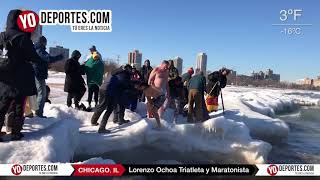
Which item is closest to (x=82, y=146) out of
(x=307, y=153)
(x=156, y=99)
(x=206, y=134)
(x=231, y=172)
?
(x=156, y=99)

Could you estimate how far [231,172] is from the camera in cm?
449

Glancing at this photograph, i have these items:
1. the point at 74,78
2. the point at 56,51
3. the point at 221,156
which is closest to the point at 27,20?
the point at 56,51

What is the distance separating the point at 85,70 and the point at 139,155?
2311 mm

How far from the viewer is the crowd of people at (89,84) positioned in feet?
16.2

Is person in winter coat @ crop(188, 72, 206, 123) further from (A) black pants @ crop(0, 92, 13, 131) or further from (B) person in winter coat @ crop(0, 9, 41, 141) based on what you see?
(A) black pants @ crop(0, 92, 13, 131)

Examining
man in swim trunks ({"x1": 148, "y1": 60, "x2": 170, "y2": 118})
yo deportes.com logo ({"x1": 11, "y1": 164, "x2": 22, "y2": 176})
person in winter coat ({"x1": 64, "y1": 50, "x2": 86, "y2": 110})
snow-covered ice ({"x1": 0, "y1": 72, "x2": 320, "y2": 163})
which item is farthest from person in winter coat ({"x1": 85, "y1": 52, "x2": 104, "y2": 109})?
yo deportes.com logo ({"x1": 11, "y1": 164, "x2": 22, "y2": 176})

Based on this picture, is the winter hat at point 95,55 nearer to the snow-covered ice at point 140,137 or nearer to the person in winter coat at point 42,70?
the snow-covered ice at point 140,137

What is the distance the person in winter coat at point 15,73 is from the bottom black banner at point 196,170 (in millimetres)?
1564

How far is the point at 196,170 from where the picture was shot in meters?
4.48

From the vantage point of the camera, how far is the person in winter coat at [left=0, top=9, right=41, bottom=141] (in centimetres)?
491

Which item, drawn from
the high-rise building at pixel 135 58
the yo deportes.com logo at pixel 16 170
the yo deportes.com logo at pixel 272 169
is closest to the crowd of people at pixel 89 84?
the high-rise building at pixel 135 58

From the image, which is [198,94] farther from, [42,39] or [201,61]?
[42,39]

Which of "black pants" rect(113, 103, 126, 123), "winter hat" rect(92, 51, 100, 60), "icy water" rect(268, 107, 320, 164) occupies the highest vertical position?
"winter hat" rect(92, 51, 100, 60)

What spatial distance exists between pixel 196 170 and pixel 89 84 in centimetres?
468
